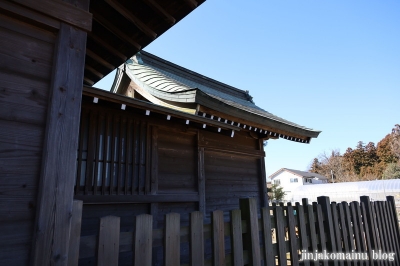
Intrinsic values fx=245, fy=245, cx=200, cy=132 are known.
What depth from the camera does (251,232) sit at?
2.03 metres

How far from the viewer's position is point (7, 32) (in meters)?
1.32

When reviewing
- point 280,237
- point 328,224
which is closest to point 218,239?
point 280,237

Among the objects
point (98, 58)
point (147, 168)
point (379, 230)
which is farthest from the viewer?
point (147, 168)

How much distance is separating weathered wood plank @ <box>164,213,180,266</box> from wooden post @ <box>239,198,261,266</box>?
0.72 meters

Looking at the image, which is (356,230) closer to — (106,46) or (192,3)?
(192,3)

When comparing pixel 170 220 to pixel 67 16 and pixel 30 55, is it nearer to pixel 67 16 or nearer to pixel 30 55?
pixel 30 55

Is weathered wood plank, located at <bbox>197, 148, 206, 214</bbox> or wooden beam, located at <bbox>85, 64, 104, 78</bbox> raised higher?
wooden beam, located at <bbox>85, 64, 104, 78</bbox>

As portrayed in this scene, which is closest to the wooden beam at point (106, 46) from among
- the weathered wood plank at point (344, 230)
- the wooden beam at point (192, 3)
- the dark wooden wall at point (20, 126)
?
the wooden beam at point (192, 3)

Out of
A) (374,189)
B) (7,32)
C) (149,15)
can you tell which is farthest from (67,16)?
(374,189)

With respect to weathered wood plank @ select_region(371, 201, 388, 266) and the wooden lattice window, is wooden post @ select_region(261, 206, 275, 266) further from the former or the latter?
the wooden lattice window

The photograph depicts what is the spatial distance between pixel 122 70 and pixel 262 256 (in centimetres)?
595

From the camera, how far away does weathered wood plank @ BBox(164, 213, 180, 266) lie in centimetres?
154

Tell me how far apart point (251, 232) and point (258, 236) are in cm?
13

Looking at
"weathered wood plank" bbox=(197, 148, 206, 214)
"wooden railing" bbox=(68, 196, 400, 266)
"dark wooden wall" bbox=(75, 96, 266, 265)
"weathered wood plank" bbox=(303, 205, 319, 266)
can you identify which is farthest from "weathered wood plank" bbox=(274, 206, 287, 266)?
"weathered wood plank" bbox=(197, 148, 206, 214)
